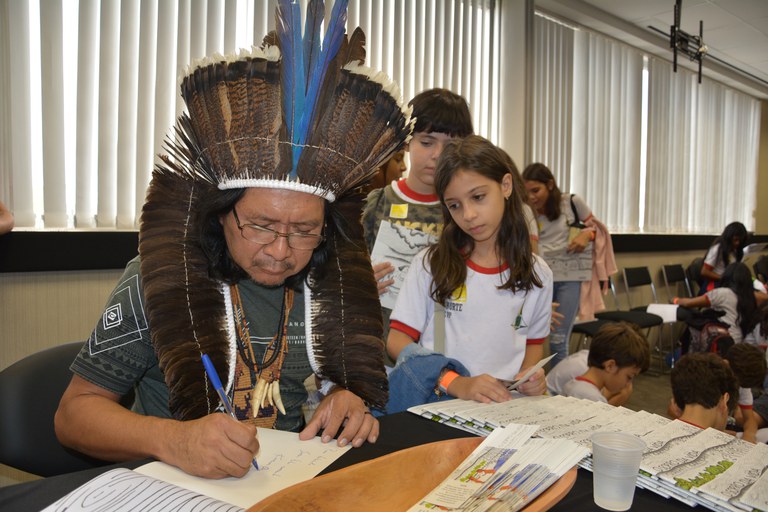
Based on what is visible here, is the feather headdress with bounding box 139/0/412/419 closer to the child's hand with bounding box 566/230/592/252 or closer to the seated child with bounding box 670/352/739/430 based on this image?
the seated child with bounding box 670/352/739/430

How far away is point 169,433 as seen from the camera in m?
0.94

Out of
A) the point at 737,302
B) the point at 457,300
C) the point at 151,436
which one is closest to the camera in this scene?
the point at 151,436

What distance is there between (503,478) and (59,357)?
42.8 inches

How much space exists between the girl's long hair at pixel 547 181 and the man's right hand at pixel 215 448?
11.8ft

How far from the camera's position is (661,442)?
1.06m

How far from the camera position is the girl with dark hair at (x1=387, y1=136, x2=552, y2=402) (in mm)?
1750

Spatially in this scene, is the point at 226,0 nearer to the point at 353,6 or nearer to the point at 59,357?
the point at 353,6

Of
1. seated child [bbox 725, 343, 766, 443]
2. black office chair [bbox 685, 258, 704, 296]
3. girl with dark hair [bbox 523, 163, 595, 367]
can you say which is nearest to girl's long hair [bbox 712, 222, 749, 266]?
black office chair [bbox 685, 258, 704, 296]

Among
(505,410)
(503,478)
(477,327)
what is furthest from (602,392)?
(503,478)

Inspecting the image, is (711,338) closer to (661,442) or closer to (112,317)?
(661,442)

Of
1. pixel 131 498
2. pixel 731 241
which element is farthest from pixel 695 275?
pixel 131 498

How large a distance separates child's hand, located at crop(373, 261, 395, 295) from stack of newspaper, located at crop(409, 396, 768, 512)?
0.78 meters

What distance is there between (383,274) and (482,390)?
30.4 inches

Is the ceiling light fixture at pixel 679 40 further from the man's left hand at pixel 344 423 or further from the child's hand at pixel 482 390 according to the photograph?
the man's left hand at pixel 344 423
